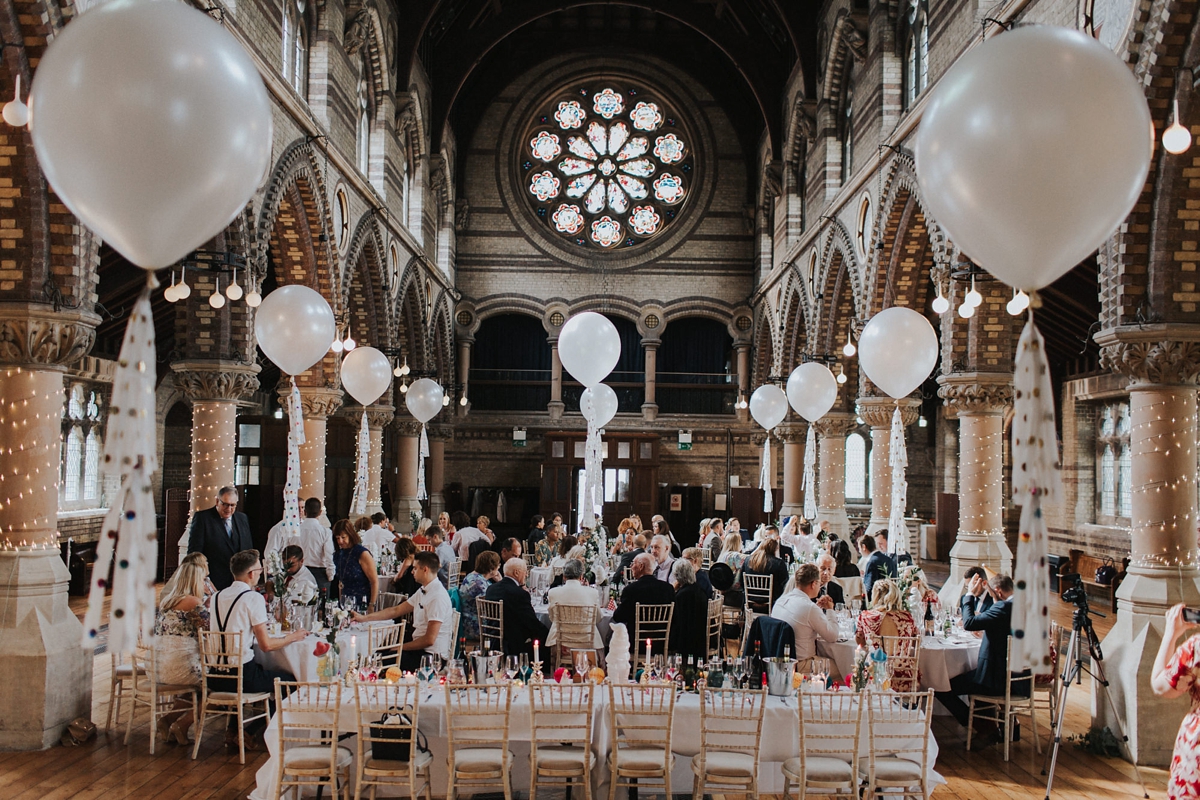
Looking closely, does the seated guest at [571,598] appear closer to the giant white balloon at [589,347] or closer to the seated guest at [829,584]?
the giant white balloon at [589,347]

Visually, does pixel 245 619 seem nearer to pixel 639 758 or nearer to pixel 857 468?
pixel 639 758

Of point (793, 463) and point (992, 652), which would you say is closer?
point (992, 652)

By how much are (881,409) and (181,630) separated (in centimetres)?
962

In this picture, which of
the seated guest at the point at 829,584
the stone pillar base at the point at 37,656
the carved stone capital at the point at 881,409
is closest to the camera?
the stone pillar base at the point at 37,656

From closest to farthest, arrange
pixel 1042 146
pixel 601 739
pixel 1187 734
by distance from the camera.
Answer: pixel 1042 146
pixel 1187 734
pixel 601 739

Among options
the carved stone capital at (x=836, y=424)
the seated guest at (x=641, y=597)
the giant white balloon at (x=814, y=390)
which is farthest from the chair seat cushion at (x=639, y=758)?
the carved stone capital at (x=836, y=424)

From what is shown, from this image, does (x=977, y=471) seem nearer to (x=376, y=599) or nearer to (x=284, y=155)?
(x=376, y=599)

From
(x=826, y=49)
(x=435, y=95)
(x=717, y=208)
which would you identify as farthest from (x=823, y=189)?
(x=435, y=95)

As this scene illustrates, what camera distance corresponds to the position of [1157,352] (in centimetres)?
661

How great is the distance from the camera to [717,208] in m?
23.5

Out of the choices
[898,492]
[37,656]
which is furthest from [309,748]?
[898,492]

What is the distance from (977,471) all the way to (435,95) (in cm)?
1473

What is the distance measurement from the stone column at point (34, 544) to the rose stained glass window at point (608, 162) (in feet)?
59.2

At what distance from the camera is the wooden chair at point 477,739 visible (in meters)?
4.84
